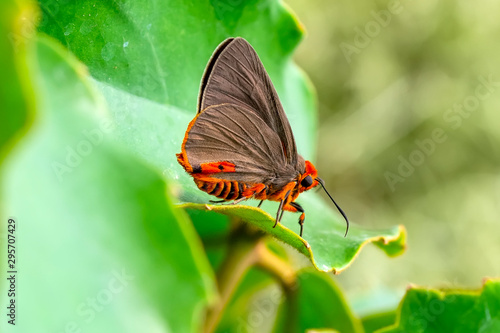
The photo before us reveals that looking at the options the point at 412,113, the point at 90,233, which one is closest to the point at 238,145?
the point at 90,233

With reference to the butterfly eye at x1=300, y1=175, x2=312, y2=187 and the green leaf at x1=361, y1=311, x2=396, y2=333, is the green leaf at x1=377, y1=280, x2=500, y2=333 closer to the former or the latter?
the green leaf at x1=361, y1=311, x2=396, y2=333

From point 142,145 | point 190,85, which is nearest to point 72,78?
point 142,145

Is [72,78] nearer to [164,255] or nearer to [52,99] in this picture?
[52,99]

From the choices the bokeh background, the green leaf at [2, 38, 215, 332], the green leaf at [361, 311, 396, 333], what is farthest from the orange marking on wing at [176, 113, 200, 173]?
the bokeh background

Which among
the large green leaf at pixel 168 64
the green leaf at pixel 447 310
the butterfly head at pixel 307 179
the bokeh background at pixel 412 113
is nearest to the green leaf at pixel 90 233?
the large green leaf at pixel 168 64

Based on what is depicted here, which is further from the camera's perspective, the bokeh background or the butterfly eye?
the bokeh background

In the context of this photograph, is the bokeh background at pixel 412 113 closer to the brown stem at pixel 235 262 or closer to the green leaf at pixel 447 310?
the brown stem at pixel 235 262
